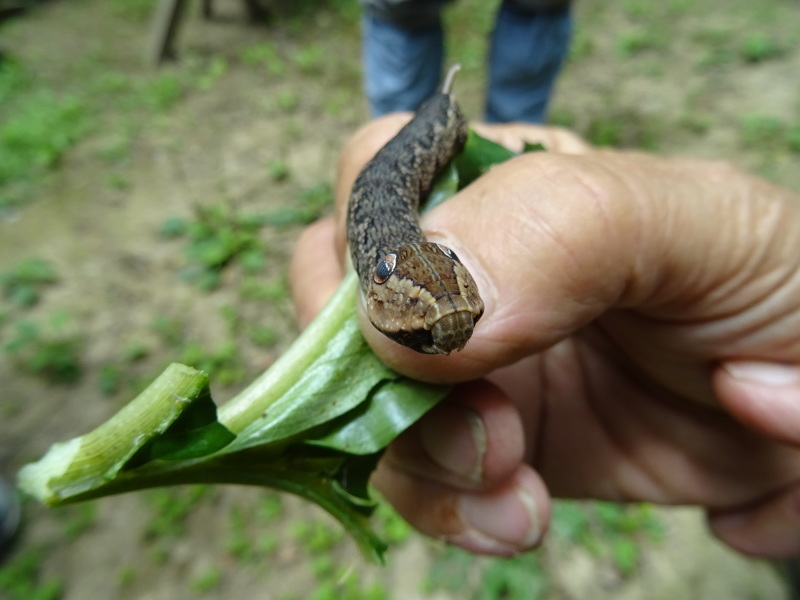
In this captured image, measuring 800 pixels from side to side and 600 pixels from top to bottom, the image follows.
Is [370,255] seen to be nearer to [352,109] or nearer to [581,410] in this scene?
[581,410]

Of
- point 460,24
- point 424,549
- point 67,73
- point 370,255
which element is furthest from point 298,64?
point 370,255

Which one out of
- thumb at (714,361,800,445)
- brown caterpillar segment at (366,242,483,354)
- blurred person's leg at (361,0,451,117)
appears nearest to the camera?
brown caterpillar segment at (366,242,483,354)

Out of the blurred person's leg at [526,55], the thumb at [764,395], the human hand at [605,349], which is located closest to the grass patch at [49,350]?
the human hand at [605,349]

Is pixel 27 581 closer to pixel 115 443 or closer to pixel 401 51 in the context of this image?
pixel 115 443

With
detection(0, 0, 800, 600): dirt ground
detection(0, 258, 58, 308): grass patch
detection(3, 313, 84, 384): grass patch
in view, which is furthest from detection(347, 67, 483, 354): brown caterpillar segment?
detection(0, 258, 58, 308): grass patch

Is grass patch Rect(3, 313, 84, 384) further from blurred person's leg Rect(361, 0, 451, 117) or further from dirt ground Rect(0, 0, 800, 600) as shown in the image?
→ blurred person's leg Rect(361, 0, 451, 117)
